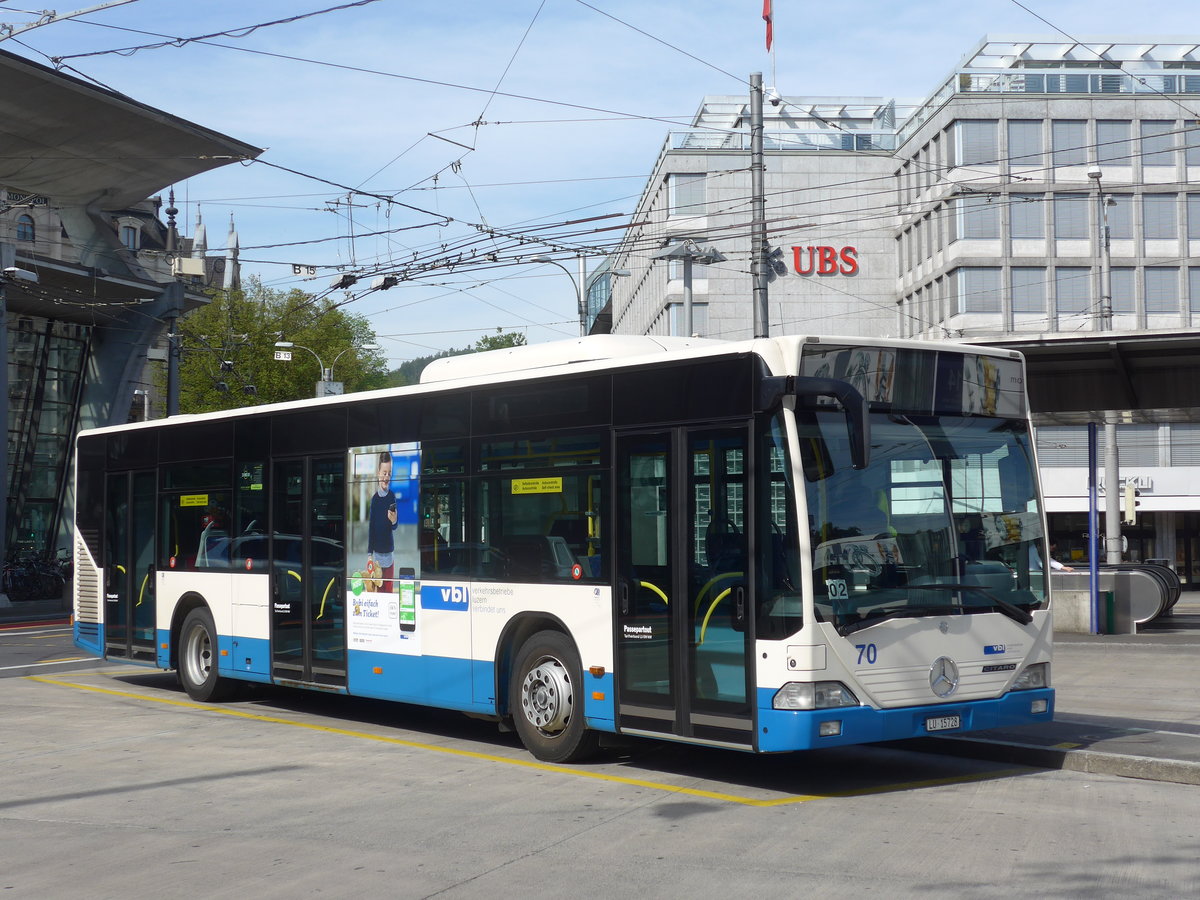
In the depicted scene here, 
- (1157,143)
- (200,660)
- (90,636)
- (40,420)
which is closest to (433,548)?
(200,660)

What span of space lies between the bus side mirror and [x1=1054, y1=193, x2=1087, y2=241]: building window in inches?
1907

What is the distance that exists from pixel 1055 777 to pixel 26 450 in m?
40.0

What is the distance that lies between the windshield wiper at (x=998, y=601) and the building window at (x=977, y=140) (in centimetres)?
4664

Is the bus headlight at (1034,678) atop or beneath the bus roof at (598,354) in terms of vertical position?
beneath

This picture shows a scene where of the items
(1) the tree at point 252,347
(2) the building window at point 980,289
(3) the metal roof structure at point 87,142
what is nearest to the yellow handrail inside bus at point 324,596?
(3) the metal roof structure at point 87,142

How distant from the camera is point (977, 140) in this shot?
5372cm

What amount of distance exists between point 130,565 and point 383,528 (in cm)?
532

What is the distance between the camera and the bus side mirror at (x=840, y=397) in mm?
8812

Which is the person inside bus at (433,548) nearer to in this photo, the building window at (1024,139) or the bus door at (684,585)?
the bus door at (684,585)

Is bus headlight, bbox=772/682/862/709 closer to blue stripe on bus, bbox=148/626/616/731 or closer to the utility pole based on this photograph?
blue stripe on bus, bbox=148/626/616/731

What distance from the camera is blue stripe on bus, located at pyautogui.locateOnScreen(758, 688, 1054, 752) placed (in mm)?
8766

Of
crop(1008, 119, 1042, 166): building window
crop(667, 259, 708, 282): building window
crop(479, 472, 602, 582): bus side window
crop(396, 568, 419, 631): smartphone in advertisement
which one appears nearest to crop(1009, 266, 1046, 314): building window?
crop(1008, 119, 1042, 166): building window

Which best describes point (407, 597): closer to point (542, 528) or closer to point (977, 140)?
point (542, 528)

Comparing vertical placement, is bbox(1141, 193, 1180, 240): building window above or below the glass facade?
above
